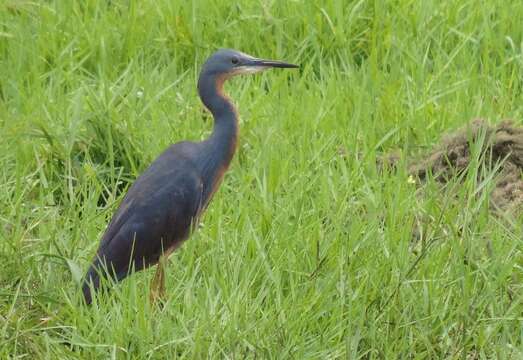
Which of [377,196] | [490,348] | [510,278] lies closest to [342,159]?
[377,196]

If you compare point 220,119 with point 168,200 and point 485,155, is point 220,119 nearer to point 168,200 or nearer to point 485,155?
point 168,200

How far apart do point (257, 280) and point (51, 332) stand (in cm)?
70

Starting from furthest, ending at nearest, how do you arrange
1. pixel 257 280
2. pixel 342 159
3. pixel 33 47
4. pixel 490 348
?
pixel 33 47
pixel 342 159
pixel 257 280
pixel 490 348

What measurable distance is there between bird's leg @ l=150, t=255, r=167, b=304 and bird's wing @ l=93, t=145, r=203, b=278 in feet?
0.35

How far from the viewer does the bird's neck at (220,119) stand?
5156mm

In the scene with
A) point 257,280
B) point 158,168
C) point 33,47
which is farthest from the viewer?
point 33,47

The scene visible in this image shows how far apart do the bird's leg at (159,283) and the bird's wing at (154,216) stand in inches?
4.2

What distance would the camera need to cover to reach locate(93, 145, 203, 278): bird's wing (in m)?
4.77

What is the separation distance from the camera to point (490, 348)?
14.2 feet

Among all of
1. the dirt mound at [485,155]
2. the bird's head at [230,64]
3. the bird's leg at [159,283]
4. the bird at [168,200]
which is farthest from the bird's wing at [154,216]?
the dirt mound at [485,155]

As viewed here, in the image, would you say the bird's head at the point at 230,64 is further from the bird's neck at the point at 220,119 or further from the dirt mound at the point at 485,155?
the dirt mound at the point at 485,155

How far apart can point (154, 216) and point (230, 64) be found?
0.78m

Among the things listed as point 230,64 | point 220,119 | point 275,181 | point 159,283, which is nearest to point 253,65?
point 230,64

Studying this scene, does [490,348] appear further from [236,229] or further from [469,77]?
[469,77]
